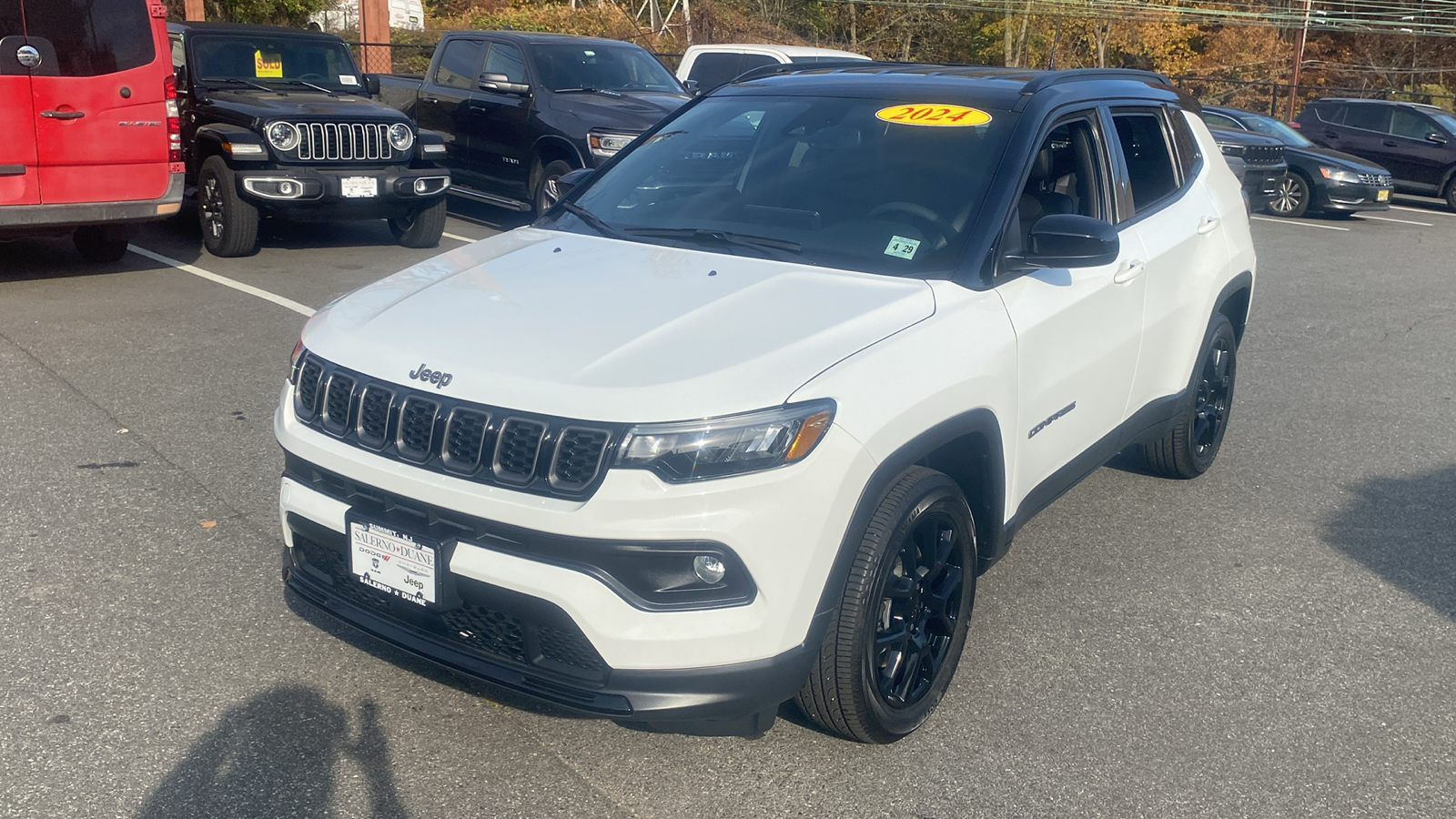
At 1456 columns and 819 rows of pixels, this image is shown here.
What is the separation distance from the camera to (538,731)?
3465 mm

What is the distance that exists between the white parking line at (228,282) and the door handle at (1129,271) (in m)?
5.48

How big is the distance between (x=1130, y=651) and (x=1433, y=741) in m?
0.86

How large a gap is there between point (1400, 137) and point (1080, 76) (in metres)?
18.3

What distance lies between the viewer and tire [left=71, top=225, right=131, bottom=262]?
32.8 ft

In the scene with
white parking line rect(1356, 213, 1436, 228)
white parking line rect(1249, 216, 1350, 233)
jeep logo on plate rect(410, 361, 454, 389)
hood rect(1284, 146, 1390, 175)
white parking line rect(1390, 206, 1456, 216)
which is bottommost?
white parking line rect(1390, 206, 1456, 216)

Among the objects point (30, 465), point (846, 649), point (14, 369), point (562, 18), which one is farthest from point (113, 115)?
point (562, 18)

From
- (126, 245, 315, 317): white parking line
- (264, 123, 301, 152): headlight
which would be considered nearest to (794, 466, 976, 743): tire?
(126, 245, 315, 317): white parking line

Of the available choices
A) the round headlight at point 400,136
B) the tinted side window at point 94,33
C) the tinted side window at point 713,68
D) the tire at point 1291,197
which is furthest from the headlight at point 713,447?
the tire at point 1291,197

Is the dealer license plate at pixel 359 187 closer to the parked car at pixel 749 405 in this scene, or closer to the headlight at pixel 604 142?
the headlight at pixel 604 142

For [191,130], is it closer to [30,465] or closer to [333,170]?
[333,170]

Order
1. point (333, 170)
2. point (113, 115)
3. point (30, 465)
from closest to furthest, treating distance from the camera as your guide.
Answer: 1. point (30, 465)
2. point (113, 115)
3. point (333, 170)

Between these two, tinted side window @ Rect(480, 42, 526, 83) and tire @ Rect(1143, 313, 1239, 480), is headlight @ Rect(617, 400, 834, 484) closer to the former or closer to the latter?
tire @ Rect(1143, 313, 1239, 480)

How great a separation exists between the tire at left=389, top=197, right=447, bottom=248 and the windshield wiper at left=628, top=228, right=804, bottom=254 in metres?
7.21

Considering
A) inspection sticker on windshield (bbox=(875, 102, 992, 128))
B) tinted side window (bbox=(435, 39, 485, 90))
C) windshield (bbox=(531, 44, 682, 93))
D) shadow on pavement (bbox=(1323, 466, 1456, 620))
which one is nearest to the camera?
inspection sticker on windshield (bbox=(875, 102, 992, 128))
